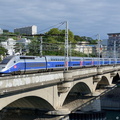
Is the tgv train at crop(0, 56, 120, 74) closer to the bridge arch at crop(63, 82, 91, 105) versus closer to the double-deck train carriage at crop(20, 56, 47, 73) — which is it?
the double-deck train carriage at crop(20, 56, 47, 73)

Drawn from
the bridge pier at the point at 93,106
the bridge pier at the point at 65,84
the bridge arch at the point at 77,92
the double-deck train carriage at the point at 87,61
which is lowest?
the bridge pier at the point at 93,106

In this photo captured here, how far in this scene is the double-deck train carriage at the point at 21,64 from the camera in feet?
94.5

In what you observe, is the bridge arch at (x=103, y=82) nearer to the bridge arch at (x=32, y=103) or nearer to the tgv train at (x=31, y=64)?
the tgv train at (x=31, y=64)

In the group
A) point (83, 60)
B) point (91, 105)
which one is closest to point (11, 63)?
point (91, 105)

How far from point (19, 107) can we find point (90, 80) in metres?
18.0

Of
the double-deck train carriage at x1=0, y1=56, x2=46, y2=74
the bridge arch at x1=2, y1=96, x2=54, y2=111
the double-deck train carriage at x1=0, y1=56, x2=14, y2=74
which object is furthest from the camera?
the bridge arch at x1=2, y1=96, x2=54, y2=111

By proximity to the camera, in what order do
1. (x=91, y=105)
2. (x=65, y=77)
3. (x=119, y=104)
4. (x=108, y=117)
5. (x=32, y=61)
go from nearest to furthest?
1. (x=65, y=77)
2. (x=32, y=61)
3. (x=91, y=105)
4. (x=108, y=117)
5. (x=119, y=104)

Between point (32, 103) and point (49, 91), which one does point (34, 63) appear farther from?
point (49, 91)

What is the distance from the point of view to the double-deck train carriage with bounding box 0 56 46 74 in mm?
28812

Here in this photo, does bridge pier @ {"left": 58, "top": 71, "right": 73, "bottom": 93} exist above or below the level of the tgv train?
below

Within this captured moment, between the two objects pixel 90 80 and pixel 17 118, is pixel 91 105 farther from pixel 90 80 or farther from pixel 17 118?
pixel 17 118

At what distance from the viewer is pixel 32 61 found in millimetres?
35750

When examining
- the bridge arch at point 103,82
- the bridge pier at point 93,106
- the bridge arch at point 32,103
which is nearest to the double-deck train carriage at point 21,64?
the bridge arch at point 32,103

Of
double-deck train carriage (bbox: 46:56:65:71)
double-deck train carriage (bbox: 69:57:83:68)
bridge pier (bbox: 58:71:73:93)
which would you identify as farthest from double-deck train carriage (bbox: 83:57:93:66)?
bridge pier (bbox: 58:71:73:93)
